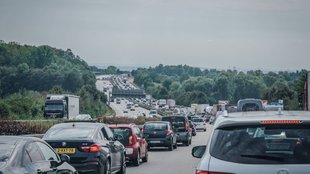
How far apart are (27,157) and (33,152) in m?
0.45

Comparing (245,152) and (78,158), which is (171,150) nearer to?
(78,158)

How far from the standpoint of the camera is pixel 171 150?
1613 inches

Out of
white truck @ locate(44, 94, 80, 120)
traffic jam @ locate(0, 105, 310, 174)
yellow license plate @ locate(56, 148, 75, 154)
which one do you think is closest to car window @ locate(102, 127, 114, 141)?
traffic jam @ locate(0, 105, 310, 174)

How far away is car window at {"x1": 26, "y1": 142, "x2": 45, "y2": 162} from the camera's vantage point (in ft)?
41.3

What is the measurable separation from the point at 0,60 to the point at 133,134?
167 meters

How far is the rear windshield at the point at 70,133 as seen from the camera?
19719mm

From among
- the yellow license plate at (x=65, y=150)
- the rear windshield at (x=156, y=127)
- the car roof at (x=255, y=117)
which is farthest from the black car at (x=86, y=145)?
the rear windshield at (x=156, y=127)

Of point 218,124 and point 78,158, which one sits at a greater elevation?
point 218,124

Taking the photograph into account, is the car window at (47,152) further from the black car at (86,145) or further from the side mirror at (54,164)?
the black car at (86,145)

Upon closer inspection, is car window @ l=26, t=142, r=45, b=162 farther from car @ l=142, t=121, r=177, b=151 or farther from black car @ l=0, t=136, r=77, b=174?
car @ l=142, t=121, r=177, b=151

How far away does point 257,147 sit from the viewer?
8.80m

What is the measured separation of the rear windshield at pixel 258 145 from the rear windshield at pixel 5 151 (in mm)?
3827

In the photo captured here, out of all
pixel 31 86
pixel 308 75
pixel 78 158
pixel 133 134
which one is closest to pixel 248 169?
pixel 78 158

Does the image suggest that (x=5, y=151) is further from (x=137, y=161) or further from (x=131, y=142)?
(x=137, y=161)
